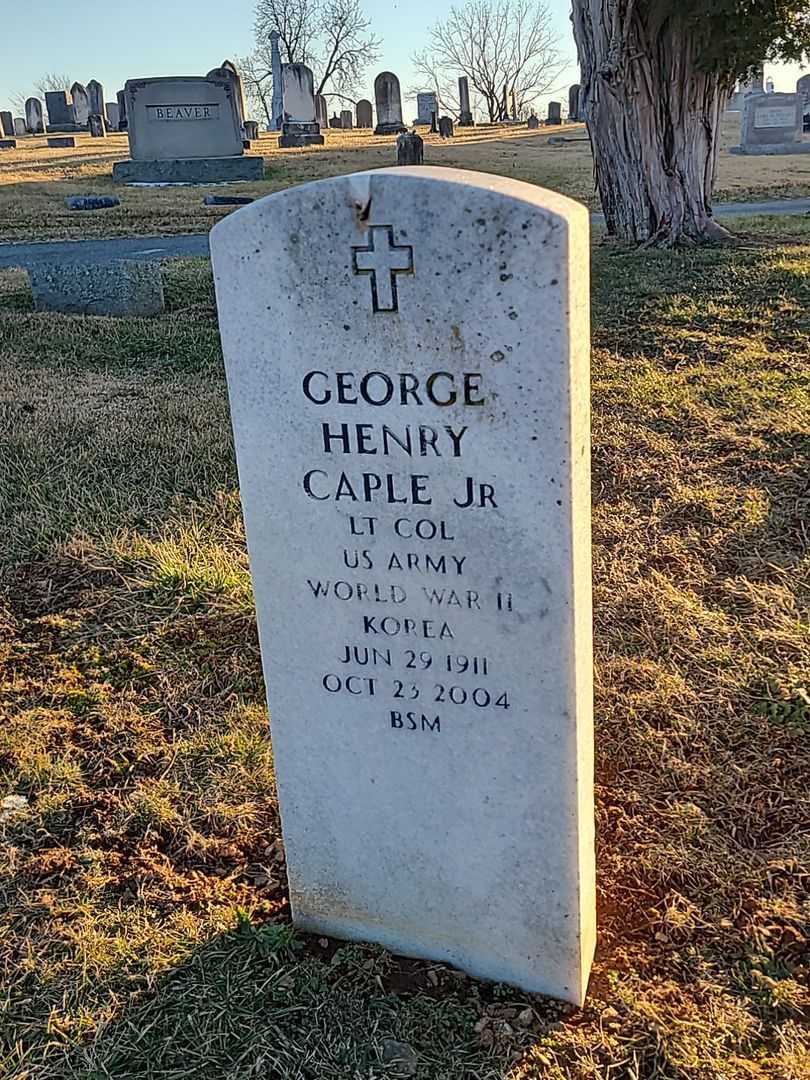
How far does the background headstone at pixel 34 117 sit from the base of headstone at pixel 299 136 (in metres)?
Answer: 18.8

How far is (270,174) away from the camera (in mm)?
22531

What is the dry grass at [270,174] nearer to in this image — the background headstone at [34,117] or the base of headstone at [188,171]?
the base of headstone at [188,171]

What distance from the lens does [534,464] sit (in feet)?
5.87

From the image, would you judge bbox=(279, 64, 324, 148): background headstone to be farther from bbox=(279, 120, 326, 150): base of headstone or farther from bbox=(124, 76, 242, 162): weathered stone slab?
bbox=(124, 76, 242, 162): weathered stone slab

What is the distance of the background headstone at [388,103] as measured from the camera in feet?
121

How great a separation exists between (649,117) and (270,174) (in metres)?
13.5

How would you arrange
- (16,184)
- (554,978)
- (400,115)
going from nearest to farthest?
(554,978)
(16,184)
(400,115)

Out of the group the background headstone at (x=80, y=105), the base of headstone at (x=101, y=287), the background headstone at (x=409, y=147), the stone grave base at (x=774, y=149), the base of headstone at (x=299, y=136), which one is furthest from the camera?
the background headstone at (x=80, y=105)

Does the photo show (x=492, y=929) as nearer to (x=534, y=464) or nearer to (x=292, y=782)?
(x=292, y=782)

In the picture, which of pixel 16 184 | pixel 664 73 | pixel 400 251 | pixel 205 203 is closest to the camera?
pixel 400 251

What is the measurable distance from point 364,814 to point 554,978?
1.84 feet

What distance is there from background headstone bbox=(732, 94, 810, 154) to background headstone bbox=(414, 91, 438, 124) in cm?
1704

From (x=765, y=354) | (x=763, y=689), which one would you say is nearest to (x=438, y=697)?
(x=763, y=689)

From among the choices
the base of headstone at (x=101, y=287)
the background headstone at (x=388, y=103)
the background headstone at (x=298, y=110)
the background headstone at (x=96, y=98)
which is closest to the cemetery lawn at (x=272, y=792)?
the base of headstone at (x=101, y=287)
